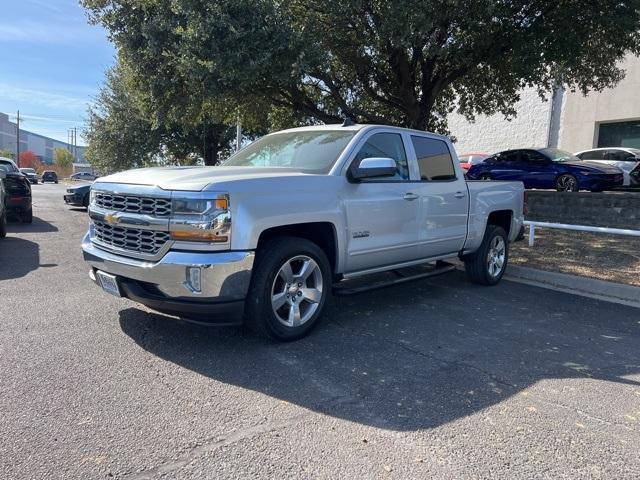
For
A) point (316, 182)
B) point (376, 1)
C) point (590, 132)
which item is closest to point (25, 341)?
point (316, 182)

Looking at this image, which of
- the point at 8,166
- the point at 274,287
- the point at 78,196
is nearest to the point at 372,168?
the point at 274,287

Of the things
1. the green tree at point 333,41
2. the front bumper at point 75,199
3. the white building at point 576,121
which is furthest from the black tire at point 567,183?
the front bumper at point 75,199

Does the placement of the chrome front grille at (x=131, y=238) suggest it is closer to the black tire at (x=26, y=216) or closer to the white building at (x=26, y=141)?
the black tire at (x=26, y=216)

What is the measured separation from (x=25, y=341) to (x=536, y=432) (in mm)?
3981

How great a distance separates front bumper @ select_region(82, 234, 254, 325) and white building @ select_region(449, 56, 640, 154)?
21.5 meters

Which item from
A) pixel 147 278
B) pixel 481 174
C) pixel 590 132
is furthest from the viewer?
pixel 590 132

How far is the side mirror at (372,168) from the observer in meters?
4.80

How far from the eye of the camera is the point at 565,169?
637 inches

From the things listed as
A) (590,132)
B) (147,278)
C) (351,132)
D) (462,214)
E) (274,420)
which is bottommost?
(274,420)

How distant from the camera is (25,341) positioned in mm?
4375

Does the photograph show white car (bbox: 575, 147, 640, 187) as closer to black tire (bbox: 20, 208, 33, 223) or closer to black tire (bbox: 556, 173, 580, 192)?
black tire (bbox: 556, 173, 580, 192)

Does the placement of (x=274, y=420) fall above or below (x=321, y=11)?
below

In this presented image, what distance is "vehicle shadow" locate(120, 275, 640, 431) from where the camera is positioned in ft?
11.7

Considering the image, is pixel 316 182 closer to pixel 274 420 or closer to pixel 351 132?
pixel 351 132
